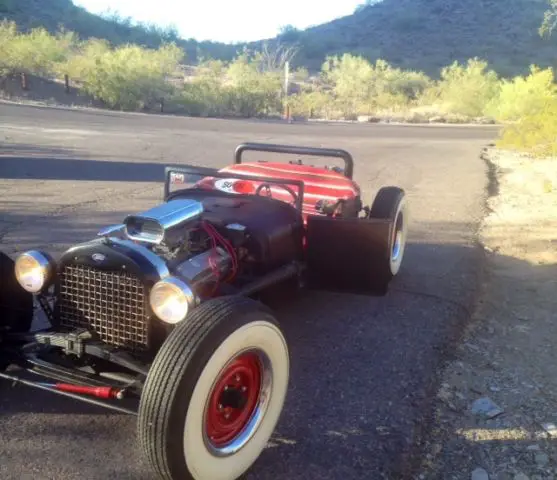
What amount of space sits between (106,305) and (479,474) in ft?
6.69

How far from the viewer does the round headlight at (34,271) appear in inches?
139

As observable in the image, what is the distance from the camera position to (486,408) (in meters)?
3.82

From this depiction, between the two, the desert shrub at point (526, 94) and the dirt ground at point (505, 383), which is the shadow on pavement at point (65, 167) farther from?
the desert shrub at point (526, 94)

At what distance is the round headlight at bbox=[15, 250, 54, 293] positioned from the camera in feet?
11.5

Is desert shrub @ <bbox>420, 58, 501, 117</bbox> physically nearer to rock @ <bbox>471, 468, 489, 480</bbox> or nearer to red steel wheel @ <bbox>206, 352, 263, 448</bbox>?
rock @ <bbox>471, 468, 489, 480</bbox>

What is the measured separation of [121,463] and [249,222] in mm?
1761

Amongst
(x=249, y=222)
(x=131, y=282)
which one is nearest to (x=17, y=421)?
(x=131, y=282)

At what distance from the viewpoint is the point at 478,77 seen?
4456 centimetres

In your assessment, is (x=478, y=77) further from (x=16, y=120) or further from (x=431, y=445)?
(x=431, y=445)

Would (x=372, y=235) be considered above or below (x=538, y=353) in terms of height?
above

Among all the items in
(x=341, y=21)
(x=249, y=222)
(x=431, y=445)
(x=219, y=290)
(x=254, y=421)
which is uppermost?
(x=341, y=21)

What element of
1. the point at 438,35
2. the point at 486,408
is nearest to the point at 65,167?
the point at 486,408

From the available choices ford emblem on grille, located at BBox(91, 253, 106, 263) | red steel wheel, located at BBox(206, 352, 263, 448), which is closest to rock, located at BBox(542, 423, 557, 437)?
red steel wheel, located at BBox(206, 352, 263, 448)

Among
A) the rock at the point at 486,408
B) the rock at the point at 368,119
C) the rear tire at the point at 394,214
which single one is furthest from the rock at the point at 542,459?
the rock at the point at 368,119
